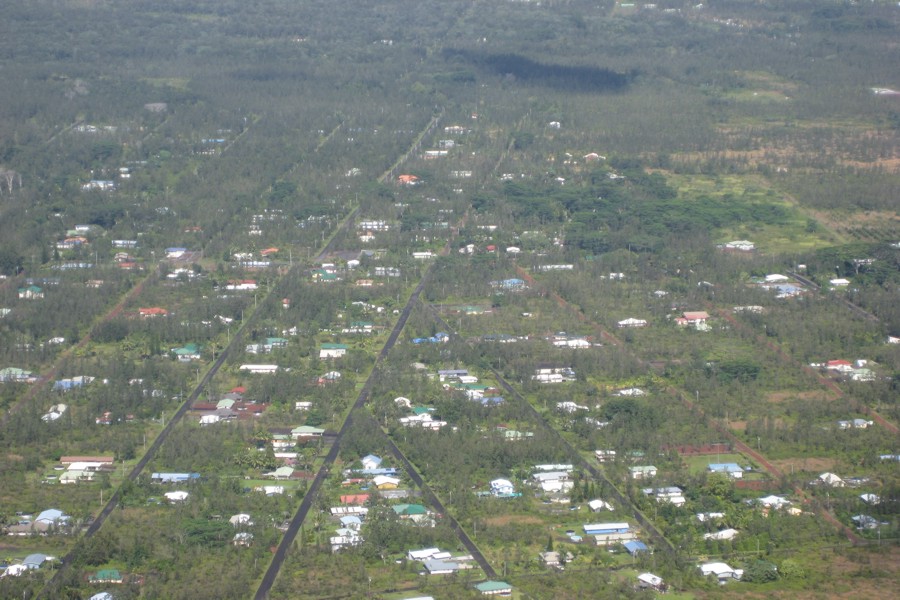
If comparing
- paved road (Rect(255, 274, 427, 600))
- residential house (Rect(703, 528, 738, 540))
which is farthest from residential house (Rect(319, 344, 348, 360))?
residential house (Rect(703, 528, 738, 540))

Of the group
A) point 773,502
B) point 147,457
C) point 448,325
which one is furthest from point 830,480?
point 147,457

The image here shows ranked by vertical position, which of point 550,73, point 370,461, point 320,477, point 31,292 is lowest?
point 31,292

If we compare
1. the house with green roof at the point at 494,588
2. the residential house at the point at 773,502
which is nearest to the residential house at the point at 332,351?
the residential house at the point at 773,502

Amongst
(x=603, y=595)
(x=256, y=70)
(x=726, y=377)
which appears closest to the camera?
(x=603, y=595)

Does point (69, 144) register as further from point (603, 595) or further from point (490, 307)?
point (603, 595)

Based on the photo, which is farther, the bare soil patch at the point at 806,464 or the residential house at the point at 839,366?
the residential house at the point at 839,366

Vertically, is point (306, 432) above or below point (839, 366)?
below

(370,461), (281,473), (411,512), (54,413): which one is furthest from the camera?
(54,413)

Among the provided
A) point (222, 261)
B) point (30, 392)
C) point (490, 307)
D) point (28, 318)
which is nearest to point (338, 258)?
point (222, 261)

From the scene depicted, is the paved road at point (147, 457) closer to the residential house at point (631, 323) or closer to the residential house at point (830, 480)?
the residential house at point (631, 323)

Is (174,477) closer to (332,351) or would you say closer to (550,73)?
(332,351)

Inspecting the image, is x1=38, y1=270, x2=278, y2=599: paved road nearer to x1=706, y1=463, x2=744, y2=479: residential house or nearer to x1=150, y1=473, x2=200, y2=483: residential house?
x1=150, y1=473, x2=200, y2=483: residential house
